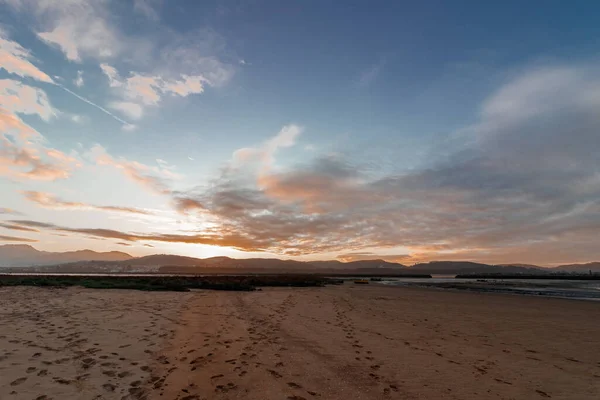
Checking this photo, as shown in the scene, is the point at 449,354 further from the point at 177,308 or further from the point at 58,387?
the point at 177,308

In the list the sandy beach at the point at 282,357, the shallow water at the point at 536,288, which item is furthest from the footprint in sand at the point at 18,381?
the shallow water at the point at 536,288

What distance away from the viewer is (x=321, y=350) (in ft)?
33.3

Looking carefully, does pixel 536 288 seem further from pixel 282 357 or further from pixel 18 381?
pixel 18 381

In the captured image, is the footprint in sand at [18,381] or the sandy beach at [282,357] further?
the sandy beach at [282,357]

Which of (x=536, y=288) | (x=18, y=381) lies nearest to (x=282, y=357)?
(x=18, y=381)

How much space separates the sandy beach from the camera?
6887 mm

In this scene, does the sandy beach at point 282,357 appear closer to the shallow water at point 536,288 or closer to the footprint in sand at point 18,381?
the footprint in sand at point 18,381

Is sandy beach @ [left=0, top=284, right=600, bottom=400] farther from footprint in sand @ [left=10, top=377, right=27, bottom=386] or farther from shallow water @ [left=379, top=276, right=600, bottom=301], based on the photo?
shallow water @ [left=379, top=276, right=600, bottom=301]

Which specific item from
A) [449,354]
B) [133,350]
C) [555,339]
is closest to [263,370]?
[133,350]

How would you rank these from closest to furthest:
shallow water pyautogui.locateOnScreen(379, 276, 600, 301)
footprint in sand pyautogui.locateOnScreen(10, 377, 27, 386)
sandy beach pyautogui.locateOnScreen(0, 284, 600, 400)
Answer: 1. footprint in sand pyautogui.locateOnScreen(10, 377, 27, 386)
2. sandy beach pyautogui.locateOnScreen(0, 284, 600, 400)
3. shallow water pyautogui.locateOnScreen(379, 276, 600, 301)

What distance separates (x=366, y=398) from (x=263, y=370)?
9.26 ft

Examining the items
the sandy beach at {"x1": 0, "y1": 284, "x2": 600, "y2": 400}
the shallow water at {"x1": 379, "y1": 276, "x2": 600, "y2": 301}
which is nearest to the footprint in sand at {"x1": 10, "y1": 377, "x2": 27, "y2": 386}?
the sandy beach at {"x1": 0, "y1": 284, "x2": 600, "y2": 400}

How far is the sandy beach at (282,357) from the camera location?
6.89m

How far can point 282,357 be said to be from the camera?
30.3 feet
